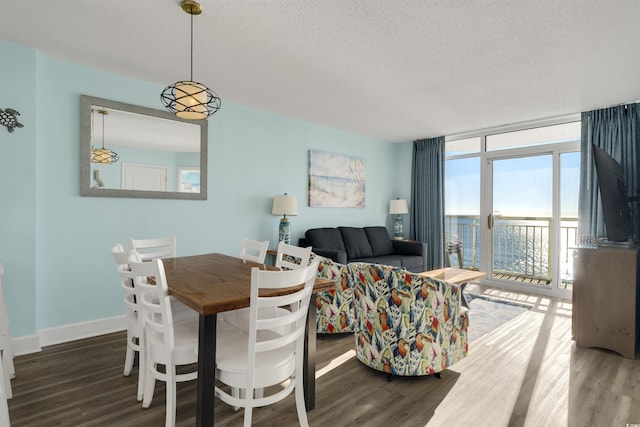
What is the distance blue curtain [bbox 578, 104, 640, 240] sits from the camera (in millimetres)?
3928

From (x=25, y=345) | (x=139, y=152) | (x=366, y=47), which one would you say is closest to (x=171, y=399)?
(x=25, y=345)

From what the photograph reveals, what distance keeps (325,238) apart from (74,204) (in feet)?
9.44

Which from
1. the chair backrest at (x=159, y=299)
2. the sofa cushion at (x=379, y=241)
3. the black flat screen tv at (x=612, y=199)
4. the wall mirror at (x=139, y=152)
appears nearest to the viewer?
the chair backrest at (x=159, y=299)

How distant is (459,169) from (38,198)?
220 inches

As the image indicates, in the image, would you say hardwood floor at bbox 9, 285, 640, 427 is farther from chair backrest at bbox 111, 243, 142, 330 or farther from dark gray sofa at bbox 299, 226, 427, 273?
dark gray sofa at bbox 299, 226, 427, 273

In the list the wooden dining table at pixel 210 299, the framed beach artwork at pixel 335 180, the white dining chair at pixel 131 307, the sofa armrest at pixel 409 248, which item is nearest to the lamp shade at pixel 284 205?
the framed beach artwork at pixel 335 180

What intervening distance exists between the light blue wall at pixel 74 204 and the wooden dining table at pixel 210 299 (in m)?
1.17

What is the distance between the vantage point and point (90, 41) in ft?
8.73

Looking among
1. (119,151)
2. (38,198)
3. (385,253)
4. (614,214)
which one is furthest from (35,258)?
(614,214)

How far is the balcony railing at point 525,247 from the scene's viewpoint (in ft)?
15.5

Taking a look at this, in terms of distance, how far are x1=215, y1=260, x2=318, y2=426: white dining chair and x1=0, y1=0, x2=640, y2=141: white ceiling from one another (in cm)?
173

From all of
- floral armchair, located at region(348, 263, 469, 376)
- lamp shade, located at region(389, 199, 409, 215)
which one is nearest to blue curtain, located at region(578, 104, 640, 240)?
lamp shade, located at region(389, 199, 409, 215)

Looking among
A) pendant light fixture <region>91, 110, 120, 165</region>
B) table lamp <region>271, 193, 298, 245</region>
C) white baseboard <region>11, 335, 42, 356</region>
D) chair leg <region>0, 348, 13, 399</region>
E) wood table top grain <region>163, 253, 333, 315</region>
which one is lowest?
white baseboard <region>11, 335, 42, 356</region>

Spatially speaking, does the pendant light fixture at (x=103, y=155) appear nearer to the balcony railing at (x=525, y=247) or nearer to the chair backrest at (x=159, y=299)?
the chair backrest at (x=159, y=299)
